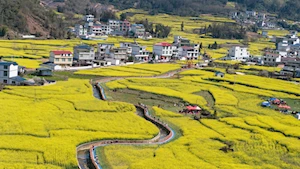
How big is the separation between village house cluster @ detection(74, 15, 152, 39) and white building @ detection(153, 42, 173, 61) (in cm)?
2124

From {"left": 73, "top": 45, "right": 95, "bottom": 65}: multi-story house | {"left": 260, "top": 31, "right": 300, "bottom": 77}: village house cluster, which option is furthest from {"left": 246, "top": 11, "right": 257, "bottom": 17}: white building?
{"left": 73, "top": 45, "right": 95, "bottom": 65}: multi-story house

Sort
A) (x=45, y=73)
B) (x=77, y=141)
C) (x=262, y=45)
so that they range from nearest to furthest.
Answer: (x=77, y=141) < (x=45, y=73) < (x=262, y=45)

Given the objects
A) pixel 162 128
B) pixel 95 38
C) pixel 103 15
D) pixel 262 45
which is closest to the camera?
pixel 162 128

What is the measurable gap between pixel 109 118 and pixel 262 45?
73817 mm

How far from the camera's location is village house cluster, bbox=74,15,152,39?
295 feet

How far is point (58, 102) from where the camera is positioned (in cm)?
3322

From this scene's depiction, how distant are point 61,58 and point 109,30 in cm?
4472

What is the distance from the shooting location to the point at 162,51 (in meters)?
68.9

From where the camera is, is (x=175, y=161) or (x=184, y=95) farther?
(x=184, y=95)

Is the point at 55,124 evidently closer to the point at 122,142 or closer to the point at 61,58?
the point at 122,142

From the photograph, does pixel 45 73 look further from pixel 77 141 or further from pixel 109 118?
pixel 77 141

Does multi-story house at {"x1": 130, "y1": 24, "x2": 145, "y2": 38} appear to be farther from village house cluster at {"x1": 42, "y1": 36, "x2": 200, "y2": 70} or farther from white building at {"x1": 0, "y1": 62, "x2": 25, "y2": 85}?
white building at {"x1": 0, "y1": 62, "x2": 25, "y2": 85}

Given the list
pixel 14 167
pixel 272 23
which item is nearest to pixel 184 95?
pixel 14 167

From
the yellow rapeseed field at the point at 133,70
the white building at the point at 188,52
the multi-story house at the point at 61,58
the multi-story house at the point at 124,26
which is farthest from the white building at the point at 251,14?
the multi-story house at the point at 61,58
